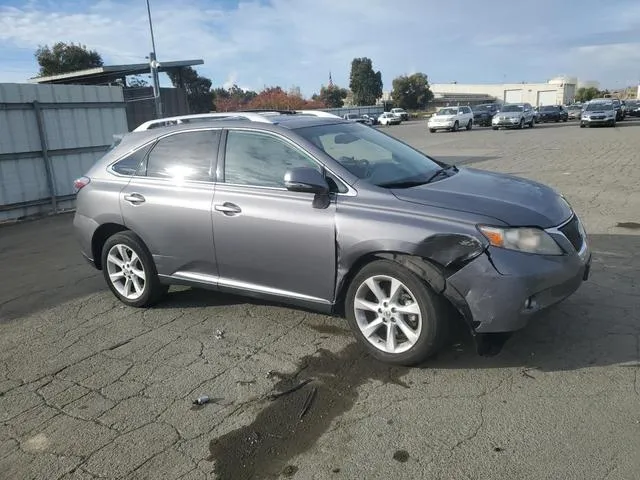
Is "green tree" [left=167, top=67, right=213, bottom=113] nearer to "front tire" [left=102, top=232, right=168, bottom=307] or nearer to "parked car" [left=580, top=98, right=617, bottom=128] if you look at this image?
"parked car" [left=580, top=98, right=617, bottom=128]

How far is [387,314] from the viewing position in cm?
370

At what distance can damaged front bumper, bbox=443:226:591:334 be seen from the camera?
→ 3.32 metres

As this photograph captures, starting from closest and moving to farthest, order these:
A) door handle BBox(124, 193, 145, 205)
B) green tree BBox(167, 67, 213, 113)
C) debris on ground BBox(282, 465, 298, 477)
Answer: debris on ground BBox(282, 465, 298, 477)
door handle BBox(124, 193, 145, 205)
green tree BBox(167, 67, 213, 113)

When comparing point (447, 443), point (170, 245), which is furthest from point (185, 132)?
point (447, 443)

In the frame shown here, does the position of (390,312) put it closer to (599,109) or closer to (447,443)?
(447,443)

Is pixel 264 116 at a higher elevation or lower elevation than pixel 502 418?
higher

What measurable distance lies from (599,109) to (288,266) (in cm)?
3475

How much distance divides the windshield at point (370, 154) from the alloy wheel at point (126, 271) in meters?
2.04

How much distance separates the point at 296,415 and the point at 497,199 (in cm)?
198

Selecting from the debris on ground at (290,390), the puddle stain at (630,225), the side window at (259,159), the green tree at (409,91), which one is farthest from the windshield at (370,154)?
the green tree at (409,91)

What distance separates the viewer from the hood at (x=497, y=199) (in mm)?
3547

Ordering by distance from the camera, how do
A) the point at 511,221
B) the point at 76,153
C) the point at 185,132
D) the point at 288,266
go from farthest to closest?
the point at 76,153 → the point at 185,132 → the point at 288,266 → the point at 511,221

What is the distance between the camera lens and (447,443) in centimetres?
290

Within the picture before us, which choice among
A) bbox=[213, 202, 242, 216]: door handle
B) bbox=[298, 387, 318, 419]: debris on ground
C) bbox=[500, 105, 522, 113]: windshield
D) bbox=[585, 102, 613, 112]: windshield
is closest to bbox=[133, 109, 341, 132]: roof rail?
bbox=[213, 202, 242, 216]: door handle
